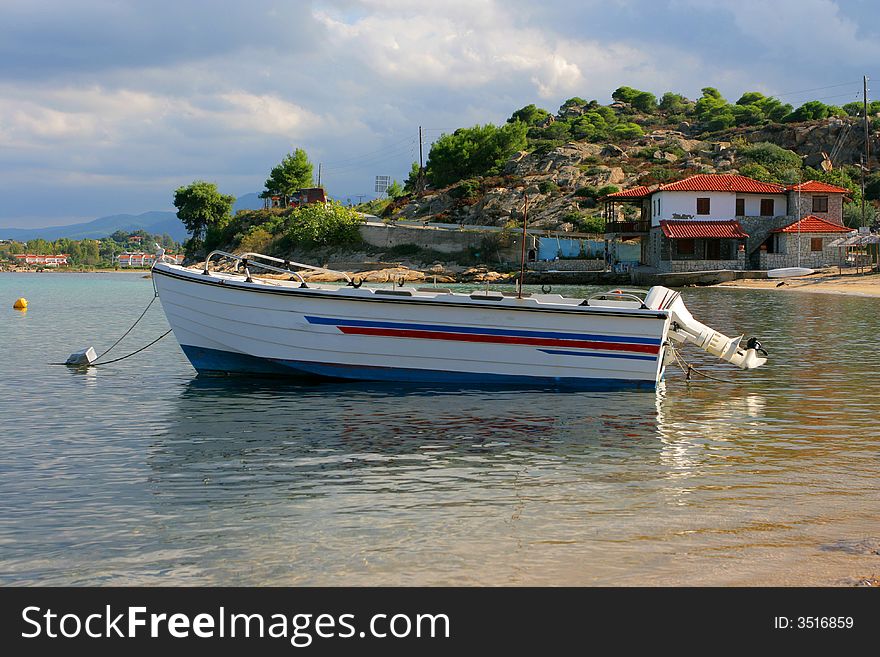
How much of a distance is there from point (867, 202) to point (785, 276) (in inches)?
1177

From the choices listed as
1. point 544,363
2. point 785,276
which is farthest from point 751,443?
point 785,276

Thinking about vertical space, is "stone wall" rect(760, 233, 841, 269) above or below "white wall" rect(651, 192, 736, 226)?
below

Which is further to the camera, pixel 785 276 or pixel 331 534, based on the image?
pixel 785 276

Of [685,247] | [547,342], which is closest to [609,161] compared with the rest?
[685,247]

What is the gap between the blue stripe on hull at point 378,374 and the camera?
14.8 metres

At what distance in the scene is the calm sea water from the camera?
21.1 ft

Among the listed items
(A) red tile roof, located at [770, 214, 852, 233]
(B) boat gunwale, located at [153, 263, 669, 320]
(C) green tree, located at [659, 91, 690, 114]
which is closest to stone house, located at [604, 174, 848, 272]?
(A) red tile roof, located at [770, 214, 852, 233]

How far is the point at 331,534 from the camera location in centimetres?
720

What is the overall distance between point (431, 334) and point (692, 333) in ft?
15.0

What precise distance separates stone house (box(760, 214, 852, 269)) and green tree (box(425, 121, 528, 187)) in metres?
42.4

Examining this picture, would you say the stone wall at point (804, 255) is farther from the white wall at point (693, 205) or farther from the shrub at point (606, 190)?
the shrub at point (606, 190)

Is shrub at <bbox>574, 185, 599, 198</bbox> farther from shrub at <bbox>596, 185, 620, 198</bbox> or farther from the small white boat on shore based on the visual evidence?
the small white boat on shore

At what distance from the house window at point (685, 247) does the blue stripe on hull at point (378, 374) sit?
50.0m
